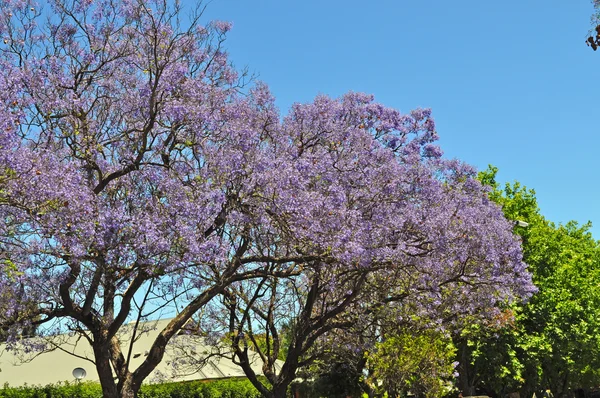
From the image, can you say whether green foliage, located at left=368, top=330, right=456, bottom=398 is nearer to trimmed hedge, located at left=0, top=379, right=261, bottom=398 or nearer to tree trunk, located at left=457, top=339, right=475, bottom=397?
trimmed hedge, located at left=0, top=379, right=261, bottom=398

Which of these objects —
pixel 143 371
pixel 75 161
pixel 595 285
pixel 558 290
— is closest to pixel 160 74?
pixel 75 161

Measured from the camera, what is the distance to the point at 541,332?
2656 cm

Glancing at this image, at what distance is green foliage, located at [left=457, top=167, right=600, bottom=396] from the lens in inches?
1020

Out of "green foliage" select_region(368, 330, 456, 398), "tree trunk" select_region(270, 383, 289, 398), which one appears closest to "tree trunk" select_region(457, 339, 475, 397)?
"green foliage" select_region(368, 330, 456, 398)

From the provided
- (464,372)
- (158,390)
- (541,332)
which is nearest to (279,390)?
(158,390)

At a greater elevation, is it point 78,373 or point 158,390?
point 78,373

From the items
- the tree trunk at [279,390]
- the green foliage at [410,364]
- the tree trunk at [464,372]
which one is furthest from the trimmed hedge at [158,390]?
the tree trunk at [464,372]

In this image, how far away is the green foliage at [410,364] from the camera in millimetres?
16297

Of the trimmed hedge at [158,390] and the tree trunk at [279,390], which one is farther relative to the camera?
the trimmed hedge at [158,390]

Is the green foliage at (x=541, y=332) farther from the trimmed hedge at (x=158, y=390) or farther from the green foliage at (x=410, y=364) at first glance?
the trimmed hedge at (x=158, y=390)

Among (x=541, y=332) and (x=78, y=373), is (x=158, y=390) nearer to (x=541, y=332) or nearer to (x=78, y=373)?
(x=78, y=373)

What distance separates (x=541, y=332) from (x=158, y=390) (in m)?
14.9

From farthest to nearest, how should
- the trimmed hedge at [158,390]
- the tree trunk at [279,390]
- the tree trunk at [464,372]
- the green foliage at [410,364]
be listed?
1. the tree trunk at [464,372]
2. the trimmed hedge at [158,390]
3. the tree trunk at [279,390]
4. the green foliage at [410,364]

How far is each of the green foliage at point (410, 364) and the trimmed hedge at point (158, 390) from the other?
7.63 meters
